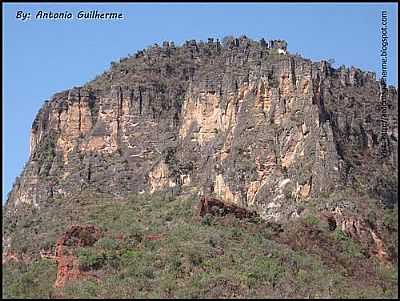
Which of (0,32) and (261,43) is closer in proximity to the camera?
(0,32)

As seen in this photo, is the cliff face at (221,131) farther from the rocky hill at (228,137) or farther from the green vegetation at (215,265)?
the green vegetation at (215,265)

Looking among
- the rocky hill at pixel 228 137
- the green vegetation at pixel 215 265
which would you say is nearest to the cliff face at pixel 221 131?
the rocky hill at pixel 228 137

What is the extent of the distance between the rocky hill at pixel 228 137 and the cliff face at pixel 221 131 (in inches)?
3.1

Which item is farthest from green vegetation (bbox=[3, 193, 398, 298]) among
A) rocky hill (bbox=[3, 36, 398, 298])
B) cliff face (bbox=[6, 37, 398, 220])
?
cliff face (bbox=[6, 37, 398, 220])

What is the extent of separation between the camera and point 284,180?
59531 millimetres

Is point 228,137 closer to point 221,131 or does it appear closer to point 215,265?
point 221,131

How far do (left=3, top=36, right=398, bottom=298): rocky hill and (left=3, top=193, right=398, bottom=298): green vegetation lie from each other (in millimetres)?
2536

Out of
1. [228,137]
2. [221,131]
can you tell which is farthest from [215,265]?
[221,131]

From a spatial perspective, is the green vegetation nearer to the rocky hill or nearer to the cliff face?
the rocky hill

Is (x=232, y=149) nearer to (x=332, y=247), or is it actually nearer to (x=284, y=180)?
(x=284, y=180)

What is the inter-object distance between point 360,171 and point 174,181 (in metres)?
11.8

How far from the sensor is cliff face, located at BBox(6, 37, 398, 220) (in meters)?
59.4

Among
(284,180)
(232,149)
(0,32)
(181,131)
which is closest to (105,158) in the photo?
(181,131)

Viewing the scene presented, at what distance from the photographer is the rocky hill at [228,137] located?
2280 inches
